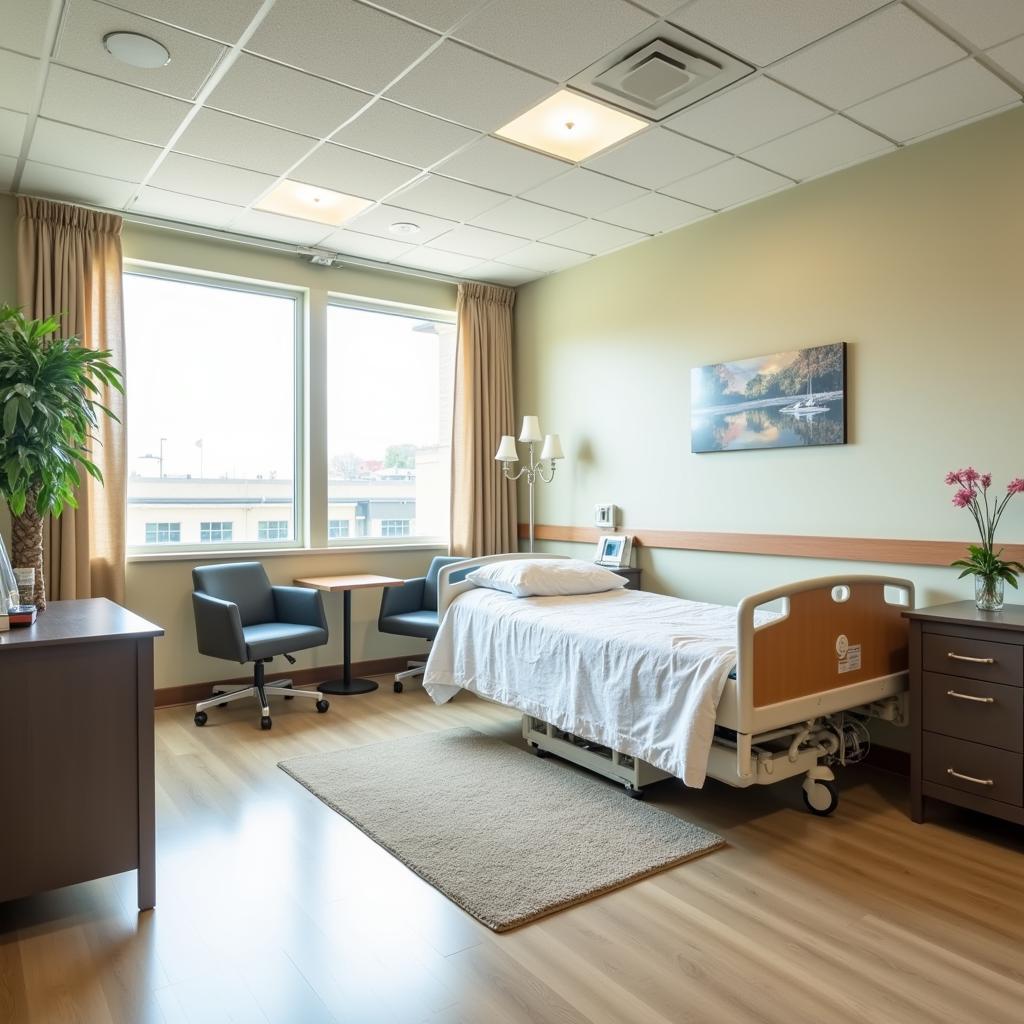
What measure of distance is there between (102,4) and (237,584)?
9.99 ft

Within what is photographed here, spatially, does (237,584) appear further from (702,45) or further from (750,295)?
(702,45)

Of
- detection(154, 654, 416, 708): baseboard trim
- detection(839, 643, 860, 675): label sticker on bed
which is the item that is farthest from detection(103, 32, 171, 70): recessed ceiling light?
detection(839, 643, 860, 675): label sticker on bed

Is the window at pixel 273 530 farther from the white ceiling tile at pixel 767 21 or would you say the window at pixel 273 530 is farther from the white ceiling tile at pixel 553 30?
the white ceiling tile at pixel 767 21

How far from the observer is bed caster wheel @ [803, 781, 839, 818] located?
300 centimetres

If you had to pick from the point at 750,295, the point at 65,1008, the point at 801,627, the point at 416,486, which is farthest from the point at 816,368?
the point at 65,1008

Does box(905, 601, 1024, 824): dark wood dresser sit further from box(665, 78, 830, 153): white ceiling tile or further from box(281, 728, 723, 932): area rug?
box(665, 78, 830, 153): white ceiling tile

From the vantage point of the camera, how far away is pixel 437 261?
211 inches

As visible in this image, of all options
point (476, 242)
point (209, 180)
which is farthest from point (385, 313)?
point (209, 180)

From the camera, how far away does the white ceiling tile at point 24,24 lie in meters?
2.56

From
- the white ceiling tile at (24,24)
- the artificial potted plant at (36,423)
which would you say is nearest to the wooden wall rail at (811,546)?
the artificial potted plant at (36,423)

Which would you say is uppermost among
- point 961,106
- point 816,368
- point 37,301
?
point 961,106

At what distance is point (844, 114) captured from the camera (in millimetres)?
3242

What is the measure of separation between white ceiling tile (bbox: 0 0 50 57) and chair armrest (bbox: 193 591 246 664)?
103 inches

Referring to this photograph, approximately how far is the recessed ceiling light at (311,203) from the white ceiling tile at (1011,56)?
2909mm
